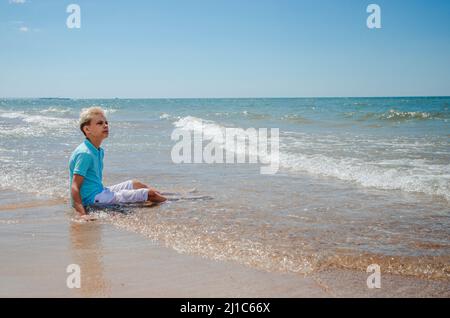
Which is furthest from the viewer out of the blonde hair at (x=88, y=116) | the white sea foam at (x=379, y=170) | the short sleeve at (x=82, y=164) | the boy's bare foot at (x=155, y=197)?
the white sea foam at (x=379, y=170)

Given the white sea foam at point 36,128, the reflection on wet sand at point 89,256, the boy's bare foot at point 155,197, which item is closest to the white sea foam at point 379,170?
the boy's bare foot at point 155,197

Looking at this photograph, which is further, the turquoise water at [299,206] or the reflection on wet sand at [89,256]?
the turquoise water at [299,206]

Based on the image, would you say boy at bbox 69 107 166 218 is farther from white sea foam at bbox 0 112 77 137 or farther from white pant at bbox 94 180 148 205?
white sea foam at bbox 0 112 77 137

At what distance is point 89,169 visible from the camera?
18.5 ft

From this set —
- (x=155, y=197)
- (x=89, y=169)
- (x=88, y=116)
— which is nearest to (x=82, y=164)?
(x=89, y=169)

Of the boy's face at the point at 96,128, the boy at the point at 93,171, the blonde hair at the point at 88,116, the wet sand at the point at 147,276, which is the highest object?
the blonde hair at the point at 88,116

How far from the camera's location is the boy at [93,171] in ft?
17.9

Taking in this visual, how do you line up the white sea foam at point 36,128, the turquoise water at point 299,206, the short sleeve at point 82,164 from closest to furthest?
the turquoise water at point 299,206 < the short sleeve at point 82,164 < the white sea foam at point 36,128

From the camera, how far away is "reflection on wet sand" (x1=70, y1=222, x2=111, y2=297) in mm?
2994

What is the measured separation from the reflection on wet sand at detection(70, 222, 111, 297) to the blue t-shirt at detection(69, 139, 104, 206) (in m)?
0.86

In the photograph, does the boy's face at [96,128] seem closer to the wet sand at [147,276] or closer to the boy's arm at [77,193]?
the boy's arm at [77,193]

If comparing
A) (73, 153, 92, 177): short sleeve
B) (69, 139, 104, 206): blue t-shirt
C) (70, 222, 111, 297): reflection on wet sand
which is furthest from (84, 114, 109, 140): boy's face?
(70, 222, 111, 297): reflection on wet sand

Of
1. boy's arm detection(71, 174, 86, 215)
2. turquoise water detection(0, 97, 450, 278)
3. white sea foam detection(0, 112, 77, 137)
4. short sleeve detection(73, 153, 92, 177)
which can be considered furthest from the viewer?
white sea foam detection(0, 112, 77, 137)

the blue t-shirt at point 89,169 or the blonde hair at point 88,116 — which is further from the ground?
the blonde hair at point 88,116
